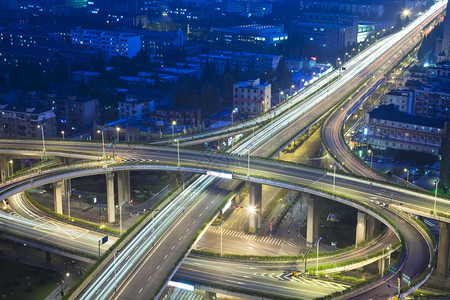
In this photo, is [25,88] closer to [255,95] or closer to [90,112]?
[90,112]

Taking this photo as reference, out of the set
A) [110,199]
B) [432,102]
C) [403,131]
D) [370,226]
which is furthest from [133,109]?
[370,226]

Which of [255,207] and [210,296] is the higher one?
[255,207]

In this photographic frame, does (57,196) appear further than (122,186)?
No

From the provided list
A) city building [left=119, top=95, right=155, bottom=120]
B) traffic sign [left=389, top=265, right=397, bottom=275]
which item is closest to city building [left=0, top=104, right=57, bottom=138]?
city building [left=119, top=95, right=155, bottom=120]

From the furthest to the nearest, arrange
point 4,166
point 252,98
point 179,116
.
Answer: point 252,98
point 179,116
point 4,166

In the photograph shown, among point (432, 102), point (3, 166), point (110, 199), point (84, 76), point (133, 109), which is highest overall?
point (84, 76)

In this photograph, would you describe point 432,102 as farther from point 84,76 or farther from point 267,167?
point 84,76

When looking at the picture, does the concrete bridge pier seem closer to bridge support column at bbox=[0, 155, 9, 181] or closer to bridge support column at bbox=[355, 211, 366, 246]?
bridge support column at bbox=[0, 155, 9, 181]

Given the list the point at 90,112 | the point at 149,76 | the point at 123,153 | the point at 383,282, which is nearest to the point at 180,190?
the point at 123,153

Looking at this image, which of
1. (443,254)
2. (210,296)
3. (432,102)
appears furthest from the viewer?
(432,102)
